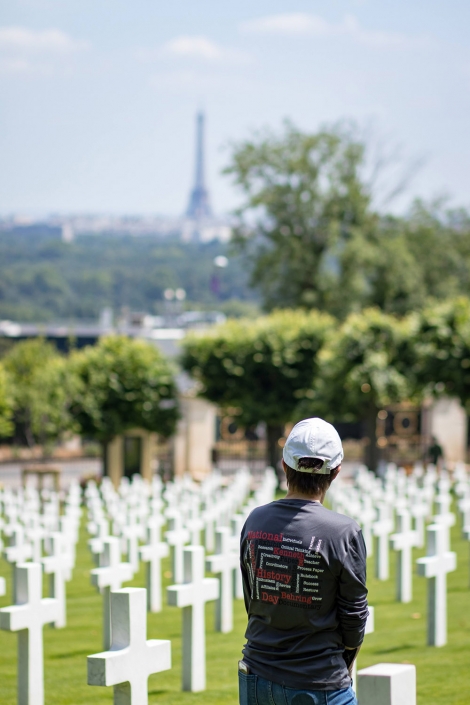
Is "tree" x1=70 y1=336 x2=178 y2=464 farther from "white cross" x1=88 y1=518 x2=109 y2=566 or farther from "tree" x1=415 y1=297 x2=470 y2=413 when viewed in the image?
"white cross" x1=88 y1=518 x2=109 y2=566

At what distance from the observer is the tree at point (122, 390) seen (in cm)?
3075

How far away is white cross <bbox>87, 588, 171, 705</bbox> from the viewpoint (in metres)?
4.02

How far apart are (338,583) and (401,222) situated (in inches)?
1872

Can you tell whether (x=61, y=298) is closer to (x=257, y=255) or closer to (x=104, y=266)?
(x=104, y=266)

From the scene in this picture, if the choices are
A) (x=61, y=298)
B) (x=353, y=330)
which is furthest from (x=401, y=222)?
(x=61, y=298)

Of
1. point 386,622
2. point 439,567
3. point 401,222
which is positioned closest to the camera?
point 439,567

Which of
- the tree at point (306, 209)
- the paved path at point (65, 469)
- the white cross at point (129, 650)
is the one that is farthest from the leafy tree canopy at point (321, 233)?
the white cross at point (129, 650)

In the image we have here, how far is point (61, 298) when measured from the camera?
154 m

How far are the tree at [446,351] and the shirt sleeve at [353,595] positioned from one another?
23.4 meters

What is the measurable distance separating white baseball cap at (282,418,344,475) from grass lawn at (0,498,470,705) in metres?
2.84

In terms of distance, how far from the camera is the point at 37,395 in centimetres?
3669

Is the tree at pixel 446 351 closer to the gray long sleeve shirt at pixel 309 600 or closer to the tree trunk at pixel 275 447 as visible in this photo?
A: the tree trunk at pixel 275 447

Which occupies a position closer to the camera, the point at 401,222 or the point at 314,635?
the point at 314,635

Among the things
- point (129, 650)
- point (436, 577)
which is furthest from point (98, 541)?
point (129, 650)
